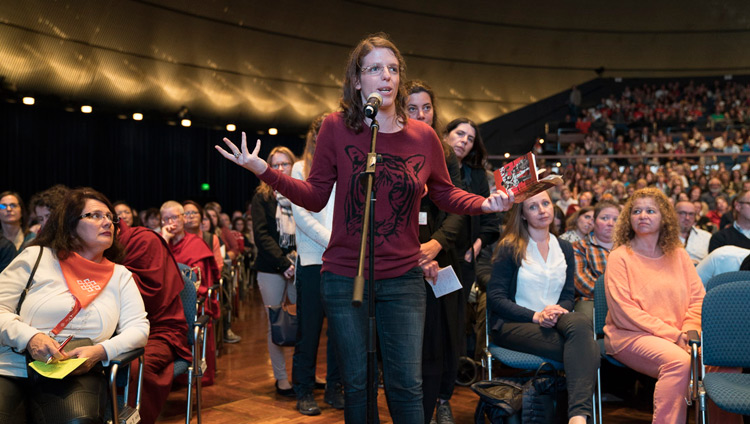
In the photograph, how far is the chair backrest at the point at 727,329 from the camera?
276 cm

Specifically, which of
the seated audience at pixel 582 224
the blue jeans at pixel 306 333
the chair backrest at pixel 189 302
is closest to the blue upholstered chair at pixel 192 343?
the chair backrest at pixel 189 302

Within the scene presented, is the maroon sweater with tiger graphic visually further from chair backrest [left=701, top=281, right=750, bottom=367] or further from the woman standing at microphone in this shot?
chair backrest [left=701, top=281, right=750, bottom=367]

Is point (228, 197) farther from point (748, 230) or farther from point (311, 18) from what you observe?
point (748, 230)

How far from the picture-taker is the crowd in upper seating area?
14.4 metres

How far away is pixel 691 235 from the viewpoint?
5402 millimetres

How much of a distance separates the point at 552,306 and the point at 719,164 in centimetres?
914

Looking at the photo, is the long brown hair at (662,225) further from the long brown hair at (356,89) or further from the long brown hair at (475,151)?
the long brown hair at (356,89)

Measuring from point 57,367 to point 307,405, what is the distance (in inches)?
61.7

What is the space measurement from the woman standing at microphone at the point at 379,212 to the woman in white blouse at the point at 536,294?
1.33m

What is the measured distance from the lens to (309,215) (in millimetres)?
3434

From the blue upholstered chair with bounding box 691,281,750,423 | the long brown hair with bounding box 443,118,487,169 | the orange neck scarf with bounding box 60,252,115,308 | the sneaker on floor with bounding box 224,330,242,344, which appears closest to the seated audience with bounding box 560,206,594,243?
the long brown hair with bounding box 443,118,487,169

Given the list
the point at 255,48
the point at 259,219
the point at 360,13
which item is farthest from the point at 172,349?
the point at 360,13

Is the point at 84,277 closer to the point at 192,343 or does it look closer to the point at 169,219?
the point at 192,343

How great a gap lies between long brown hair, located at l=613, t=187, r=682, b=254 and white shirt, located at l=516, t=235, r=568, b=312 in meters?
0.35
